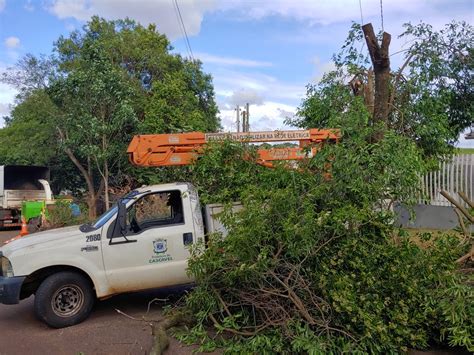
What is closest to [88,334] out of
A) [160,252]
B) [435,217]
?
[160,252]

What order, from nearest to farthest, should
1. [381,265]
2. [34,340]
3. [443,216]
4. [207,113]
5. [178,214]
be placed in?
[381,265] < [34,340] < [178,214] < [443,216] < [207,113]

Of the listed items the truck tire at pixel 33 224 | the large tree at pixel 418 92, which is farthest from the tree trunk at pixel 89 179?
the large tree at pixel 418 92

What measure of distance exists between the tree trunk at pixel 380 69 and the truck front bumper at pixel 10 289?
5.08 meters

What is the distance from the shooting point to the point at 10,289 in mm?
5984

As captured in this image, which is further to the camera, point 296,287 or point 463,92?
point 463,92

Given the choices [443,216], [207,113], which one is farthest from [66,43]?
[443,216]

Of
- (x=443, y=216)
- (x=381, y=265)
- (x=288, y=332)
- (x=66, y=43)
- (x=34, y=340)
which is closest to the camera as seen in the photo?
(x=288, y=332)

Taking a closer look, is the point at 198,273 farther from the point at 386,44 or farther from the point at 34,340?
the point at 386,44

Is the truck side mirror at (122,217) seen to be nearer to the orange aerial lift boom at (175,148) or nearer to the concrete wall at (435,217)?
the orange aerial lift boom at (175,148)

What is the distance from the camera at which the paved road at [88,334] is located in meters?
5.43

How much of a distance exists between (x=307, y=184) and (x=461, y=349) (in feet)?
8.30

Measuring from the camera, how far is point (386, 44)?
6312mm

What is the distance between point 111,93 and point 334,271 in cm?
1394

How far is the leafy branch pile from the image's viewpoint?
491cm
